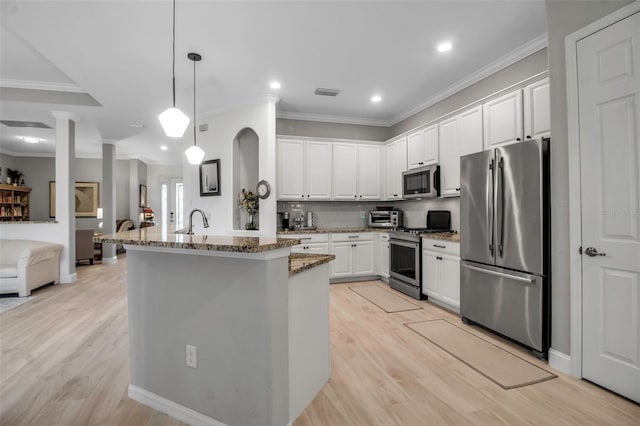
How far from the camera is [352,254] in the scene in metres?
4.95

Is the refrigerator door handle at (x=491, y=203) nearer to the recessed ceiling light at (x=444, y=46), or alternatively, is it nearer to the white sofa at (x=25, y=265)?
the recessed ceiling light at (x=444, y=46)

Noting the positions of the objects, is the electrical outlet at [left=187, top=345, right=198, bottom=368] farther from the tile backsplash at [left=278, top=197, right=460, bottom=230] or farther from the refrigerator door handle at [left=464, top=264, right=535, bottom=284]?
the tile backsplash at [left=278, top=197, right=460, bottom=230]

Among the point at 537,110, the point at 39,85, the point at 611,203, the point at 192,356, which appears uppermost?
the point at 39,85

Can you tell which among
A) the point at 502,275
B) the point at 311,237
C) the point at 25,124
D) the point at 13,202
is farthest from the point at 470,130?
the point at 13,202

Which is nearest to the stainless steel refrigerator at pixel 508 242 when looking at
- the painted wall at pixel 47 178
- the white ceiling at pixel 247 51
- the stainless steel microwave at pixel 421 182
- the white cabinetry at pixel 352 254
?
the stainless steel microwave at pixel 421 182

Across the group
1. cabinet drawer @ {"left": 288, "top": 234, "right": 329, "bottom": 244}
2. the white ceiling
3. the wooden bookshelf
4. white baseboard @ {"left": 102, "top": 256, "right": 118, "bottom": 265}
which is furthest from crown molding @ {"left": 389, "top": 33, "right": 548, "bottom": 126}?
the wooden bookshelf

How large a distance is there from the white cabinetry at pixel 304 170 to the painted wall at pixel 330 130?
0.32m

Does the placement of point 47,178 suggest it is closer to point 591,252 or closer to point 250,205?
point 250,205

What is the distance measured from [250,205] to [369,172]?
2118 millimetres

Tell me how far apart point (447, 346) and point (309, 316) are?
1.52 meters

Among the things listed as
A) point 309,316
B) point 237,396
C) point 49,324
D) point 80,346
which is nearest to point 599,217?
point 309,316

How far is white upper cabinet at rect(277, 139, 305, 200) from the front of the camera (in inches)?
193

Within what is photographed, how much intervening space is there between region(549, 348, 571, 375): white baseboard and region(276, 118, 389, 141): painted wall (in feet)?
13.6

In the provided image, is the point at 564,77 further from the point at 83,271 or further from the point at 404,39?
the point at 83,271
